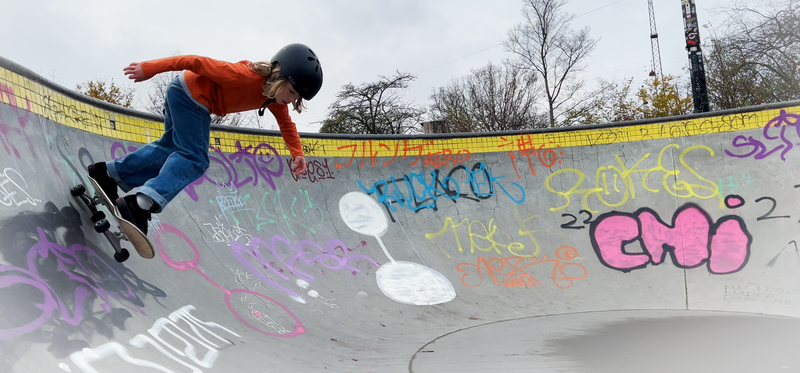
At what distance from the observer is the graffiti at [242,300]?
13.5ft

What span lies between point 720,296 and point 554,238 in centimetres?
213

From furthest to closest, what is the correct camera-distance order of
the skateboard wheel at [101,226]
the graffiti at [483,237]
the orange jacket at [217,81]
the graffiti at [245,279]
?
the graffiti at [483,237] < the graffiti at [245,279] < the skateboard wheel at [101,226] < the orange jacket at [217,81]

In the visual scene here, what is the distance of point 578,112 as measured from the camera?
91.5 feet

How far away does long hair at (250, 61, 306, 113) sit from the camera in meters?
3.29

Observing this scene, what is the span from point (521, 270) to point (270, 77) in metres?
4.72

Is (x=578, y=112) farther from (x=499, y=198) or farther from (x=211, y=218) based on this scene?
(x=211, y=218)

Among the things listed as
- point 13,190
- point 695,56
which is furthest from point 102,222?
point 695,56

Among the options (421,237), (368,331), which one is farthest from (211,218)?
(421,237)

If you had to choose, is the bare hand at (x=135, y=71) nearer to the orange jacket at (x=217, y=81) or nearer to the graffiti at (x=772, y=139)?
the orange jacket at (x=217, y=81)

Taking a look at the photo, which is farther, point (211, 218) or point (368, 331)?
point (211, 218)

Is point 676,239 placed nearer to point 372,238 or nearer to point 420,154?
point 420,154

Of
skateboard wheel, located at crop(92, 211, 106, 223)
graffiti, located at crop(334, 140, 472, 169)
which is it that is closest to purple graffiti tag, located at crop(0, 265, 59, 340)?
skateboard wheel, located at crop(92, 211, 106, 223)

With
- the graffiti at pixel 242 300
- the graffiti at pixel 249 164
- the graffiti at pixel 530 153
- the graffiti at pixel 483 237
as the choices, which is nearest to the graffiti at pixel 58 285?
the graffiti at pixel 242 300

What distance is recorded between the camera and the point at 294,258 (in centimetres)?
564
